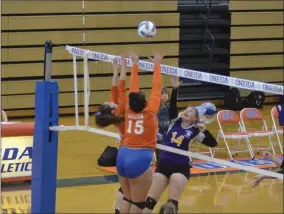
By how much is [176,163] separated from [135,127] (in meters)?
0.59

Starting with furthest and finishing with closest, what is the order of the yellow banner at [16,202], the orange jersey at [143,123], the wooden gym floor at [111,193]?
the wooden gym floor at [111,193] < the yellow banner at [16,202] < the orange jersey at [143,123]

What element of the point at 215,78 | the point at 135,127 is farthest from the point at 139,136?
the point at 215,78

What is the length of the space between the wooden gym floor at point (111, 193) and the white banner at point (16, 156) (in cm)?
21

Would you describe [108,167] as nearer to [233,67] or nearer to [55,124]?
[55,124]

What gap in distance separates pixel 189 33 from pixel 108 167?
23.6 feet

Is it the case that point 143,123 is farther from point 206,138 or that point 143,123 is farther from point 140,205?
point 140,205

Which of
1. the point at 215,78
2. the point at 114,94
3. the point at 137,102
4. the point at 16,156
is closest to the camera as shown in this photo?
the point at 137,102

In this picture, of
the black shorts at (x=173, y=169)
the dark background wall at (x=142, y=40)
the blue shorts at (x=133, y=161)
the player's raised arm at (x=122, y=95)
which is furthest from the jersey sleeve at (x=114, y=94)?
the dark background wall at (x=142, y=40)

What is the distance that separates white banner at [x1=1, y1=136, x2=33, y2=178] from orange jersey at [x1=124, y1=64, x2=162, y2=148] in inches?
127

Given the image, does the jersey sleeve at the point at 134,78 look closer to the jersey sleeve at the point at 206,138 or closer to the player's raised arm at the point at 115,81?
the player's raised arm at the point at 115,81

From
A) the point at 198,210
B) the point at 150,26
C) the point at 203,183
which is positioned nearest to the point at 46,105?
the point at 150,26

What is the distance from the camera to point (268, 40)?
18.0 m

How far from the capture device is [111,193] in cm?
973

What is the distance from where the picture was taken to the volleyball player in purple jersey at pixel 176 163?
717cm
